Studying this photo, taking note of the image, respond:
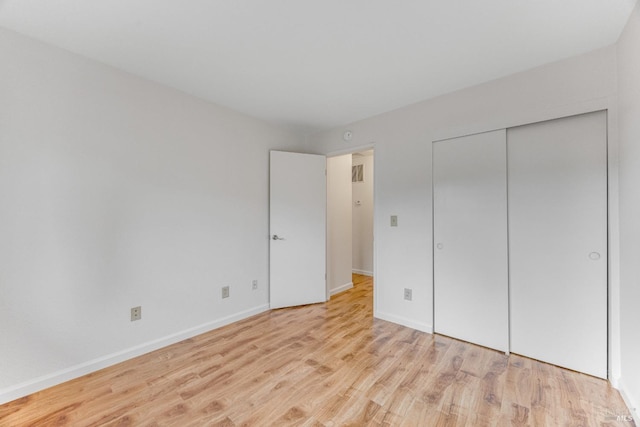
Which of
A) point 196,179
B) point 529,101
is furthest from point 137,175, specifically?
point 529,101

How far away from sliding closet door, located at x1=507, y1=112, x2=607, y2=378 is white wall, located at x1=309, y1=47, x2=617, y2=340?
0.34 feet

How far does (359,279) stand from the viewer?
4777 mm

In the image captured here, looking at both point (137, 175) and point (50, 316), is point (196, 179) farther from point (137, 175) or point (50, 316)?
point (50, 316)

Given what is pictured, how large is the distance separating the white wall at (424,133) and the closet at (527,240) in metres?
0.10

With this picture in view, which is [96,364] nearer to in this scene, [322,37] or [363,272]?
[322,37]

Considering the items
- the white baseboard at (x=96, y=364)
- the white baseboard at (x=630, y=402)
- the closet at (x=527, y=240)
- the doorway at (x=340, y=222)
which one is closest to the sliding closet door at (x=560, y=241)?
the closet at (x=527, y=240)

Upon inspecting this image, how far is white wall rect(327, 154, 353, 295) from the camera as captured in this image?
386 cm

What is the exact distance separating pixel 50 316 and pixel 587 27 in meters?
3.90

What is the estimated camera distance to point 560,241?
2.00 metres

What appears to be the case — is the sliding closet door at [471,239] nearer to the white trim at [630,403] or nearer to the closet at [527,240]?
the closet at [527,240]

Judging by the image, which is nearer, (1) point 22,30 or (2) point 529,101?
(1) point 22,30

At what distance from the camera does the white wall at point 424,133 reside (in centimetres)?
191

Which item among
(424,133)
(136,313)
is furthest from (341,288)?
(136,313)

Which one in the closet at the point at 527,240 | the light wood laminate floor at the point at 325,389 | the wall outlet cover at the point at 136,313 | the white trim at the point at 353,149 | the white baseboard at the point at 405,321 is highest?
the white trim at the point at 353,149
